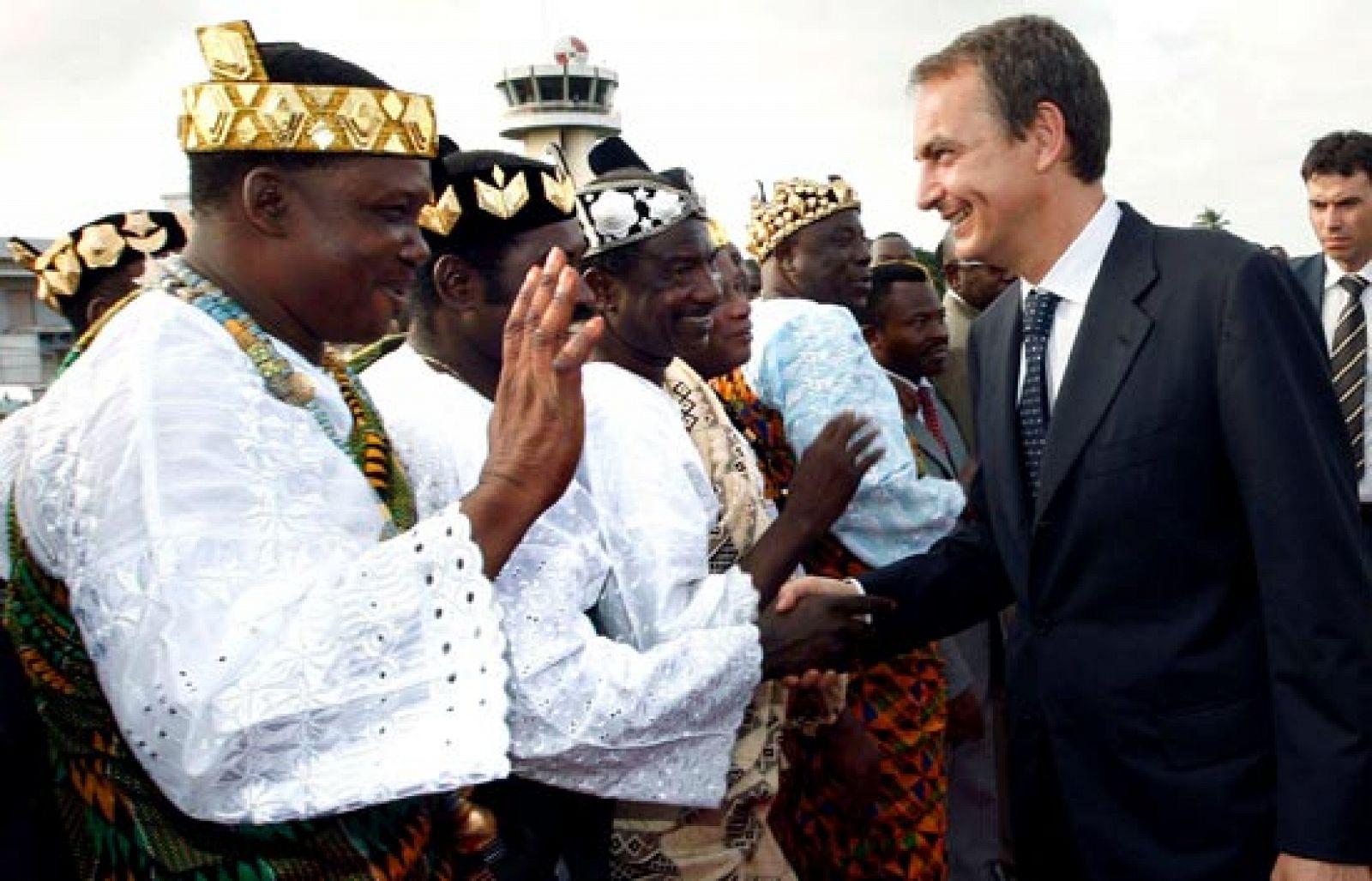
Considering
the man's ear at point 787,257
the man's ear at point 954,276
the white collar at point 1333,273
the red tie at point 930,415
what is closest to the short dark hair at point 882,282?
the red tie at point 930,415

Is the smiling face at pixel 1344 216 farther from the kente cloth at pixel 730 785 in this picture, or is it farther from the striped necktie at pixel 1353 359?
the kente cloth at pixel 730 785

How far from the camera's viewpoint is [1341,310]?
5566 mm

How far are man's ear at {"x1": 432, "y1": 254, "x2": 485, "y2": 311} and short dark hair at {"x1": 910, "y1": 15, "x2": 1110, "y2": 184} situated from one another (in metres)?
1.07

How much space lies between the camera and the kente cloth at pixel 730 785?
2.59m

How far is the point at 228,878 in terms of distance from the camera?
1.73 meters

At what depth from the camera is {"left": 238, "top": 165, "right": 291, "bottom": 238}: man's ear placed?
191cm

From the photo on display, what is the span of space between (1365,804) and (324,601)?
166cm

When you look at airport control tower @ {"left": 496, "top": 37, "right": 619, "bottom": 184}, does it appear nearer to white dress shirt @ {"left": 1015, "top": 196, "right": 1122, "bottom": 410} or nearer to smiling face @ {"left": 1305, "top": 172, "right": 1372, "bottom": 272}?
Answer: smiling face @ {"left": 1305, "top": 172, "right": 1372, "bottom": 272}

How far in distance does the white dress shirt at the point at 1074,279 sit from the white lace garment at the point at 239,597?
1.34 meters

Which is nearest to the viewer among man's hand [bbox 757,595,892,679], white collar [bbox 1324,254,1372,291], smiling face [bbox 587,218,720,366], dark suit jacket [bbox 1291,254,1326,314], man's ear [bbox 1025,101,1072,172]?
man's ear [bbox 1025,101,1072,172]

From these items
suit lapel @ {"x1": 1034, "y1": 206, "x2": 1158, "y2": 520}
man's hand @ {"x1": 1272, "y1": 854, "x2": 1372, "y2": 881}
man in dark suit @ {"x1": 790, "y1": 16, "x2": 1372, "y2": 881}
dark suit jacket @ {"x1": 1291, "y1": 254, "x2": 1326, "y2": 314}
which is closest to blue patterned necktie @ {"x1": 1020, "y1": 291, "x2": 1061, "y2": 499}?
man in dark suit @ {"x1": 790, "y1": 16, "x2": 1372, "y2": 881}

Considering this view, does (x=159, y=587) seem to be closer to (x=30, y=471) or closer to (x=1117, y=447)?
(x=30, y=471)

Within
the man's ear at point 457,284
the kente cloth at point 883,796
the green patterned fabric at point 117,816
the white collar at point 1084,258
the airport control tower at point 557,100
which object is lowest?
the kente cloth at point 883,796

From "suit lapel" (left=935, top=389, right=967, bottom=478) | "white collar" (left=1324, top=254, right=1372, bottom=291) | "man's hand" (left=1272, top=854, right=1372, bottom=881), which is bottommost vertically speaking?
"man's hand" (left=1272, top=854, right=1372, bottom=881)
